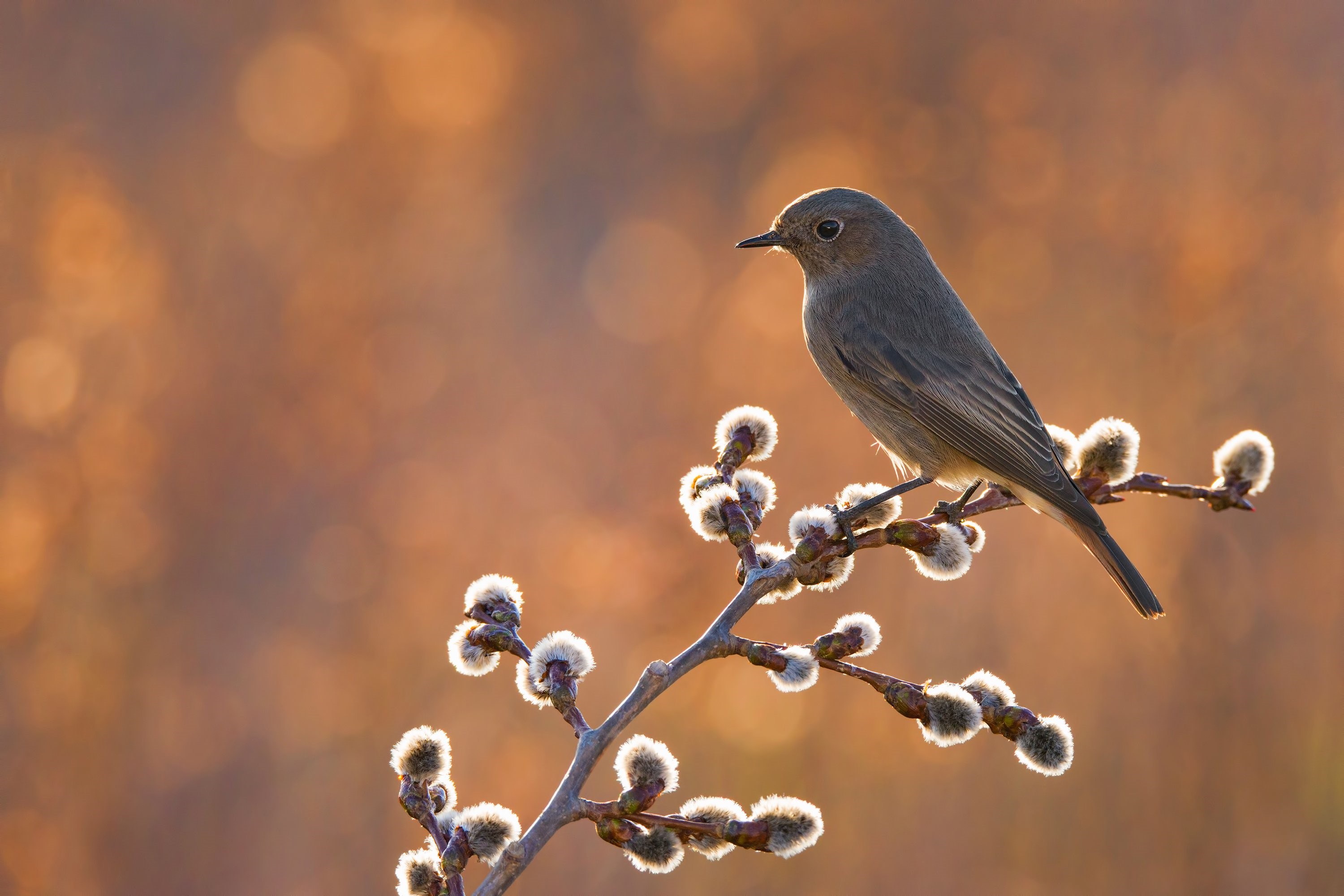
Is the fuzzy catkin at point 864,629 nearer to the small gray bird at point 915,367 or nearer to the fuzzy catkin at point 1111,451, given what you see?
the fuzzy catkin at point 1111,451

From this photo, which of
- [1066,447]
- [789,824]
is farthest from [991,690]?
[1066,447]

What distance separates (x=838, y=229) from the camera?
12.6 ft

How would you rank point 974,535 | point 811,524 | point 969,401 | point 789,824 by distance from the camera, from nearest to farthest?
point 789,824
point 811,524
point 974,535
point 969,401

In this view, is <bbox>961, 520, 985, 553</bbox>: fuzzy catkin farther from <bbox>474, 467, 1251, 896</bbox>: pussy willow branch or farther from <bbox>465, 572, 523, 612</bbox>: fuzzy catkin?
<bbox>465, 572, 523, 612</bbox>: fuzzy catkin

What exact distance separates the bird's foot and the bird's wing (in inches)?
35.1

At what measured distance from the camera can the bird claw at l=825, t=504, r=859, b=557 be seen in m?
2.00

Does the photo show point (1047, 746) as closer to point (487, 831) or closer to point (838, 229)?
point (487, 831)

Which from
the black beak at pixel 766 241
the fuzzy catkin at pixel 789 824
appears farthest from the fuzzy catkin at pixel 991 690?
the black beak at pixel 766 241

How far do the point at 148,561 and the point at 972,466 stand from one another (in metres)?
3.89

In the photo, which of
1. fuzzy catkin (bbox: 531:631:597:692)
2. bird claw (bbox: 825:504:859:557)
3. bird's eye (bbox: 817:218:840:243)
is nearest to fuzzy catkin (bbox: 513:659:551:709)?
fuzzy catkin (bbox: 531:631:597:692)

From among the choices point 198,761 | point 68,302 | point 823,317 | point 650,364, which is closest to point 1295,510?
point 823,317

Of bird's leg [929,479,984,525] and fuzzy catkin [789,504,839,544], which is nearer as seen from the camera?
fuzzy catkin [789,504,839,544]

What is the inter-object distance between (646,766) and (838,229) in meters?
2.66

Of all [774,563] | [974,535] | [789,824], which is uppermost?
[974,535]
